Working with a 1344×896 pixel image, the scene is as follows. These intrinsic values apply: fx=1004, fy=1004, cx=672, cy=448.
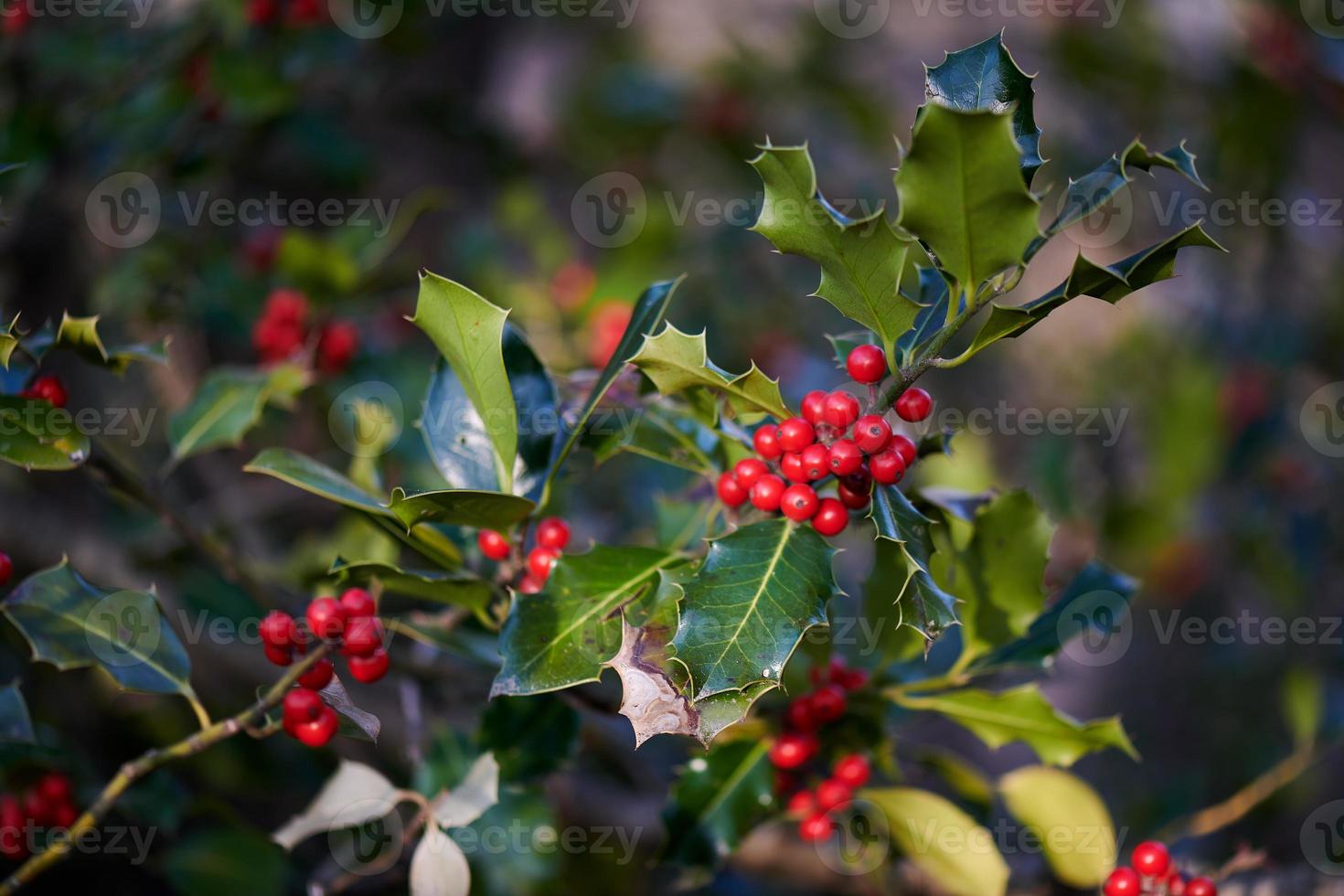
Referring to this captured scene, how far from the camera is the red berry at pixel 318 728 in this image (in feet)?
3.43

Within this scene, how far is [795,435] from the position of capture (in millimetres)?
961

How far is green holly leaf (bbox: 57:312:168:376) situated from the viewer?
1091 millimetres

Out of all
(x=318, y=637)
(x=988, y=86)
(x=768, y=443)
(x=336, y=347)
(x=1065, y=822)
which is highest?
(x=988, y=86)

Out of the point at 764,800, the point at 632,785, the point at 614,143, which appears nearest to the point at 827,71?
the point at 614,143

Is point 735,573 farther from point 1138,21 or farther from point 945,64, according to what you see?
point 1138,21

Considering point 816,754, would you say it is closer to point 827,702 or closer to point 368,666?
point 827,702

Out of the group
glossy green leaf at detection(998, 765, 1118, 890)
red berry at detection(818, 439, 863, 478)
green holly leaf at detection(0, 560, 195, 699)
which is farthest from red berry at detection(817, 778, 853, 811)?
green holly leaf at detection(0, 560, 195, 699)

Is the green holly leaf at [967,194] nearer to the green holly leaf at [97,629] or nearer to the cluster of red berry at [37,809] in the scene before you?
the green holly leaf at [97,629]

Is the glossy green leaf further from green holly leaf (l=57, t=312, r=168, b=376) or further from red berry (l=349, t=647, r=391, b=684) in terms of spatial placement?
green holly leaf (l=57, t=312, r=168, b=376)

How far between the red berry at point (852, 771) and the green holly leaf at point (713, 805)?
108mm

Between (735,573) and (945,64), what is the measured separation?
1.76 feet

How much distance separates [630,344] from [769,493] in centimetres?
23

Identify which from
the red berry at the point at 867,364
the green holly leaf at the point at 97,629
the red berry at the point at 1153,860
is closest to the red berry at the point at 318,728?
the green holly leaf at the point at 97,629

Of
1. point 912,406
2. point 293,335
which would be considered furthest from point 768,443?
point 293,335
